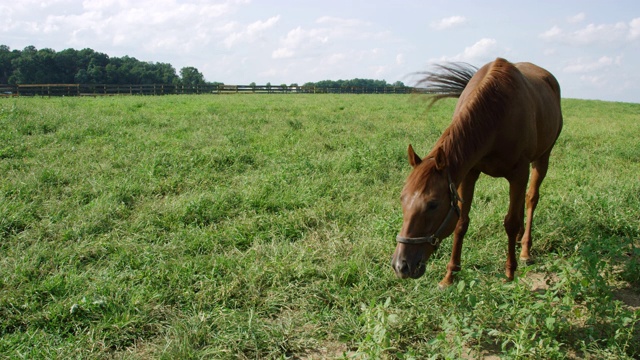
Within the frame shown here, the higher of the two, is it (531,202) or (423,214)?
(423,214)

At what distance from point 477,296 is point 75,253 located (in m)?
3.62

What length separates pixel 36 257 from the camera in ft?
12.4

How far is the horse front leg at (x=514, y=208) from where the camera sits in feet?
11.8

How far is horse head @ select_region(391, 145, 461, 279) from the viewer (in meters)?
2.69

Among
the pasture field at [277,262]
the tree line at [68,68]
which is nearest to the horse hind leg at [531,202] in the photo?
the pasture field at [277,262]

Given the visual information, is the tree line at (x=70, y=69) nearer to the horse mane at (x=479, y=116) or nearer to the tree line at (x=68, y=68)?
the tree line at (x=68, y=68)

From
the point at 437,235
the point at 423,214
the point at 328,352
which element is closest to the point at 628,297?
the point at 437,235

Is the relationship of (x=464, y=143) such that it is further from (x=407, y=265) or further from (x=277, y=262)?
(x=277, y=262)

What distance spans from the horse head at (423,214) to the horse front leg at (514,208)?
109cm

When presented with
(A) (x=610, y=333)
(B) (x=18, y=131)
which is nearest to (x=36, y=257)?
(A) (x=610, y=333)

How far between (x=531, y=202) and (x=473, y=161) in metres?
2.06

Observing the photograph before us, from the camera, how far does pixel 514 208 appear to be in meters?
3.71

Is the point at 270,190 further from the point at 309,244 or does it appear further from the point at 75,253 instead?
the point at 75,253

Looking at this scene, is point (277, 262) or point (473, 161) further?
point (277, 262)
